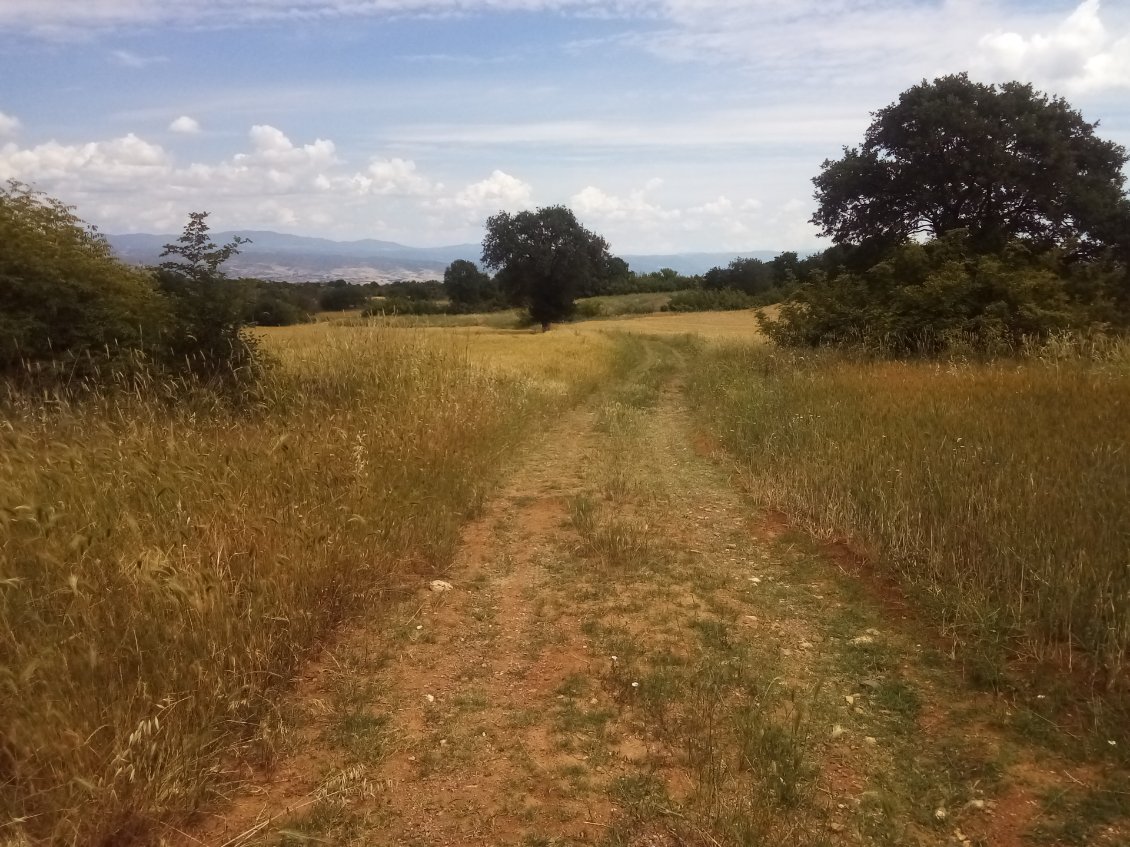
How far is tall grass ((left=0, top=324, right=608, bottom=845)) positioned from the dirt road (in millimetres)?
277

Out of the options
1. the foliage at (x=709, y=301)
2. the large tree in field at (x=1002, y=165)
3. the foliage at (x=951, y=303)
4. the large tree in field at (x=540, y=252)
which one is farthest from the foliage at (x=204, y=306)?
the foliage at (x=709, y=301)

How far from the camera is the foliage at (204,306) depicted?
29.4 feet

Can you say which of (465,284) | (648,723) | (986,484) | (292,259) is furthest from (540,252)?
(648,723)

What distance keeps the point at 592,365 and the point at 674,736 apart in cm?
1661

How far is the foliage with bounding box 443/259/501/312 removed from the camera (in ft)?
243

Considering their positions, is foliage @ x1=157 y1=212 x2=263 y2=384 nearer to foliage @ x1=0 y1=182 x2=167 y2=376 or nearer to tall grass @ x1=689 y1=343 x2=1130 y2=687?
foliage @ x1=0 y1=182 x2=167 y2=376

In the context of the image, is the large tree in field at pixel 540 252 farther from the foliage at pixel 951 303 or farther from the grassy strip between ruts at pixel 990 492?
the grassy strip between ruts at pixel 990 492

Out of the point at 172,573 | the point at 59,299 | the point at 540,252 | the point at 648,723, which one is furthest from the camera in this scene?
the point at 540,252

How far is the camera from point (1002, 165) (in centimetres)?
1870

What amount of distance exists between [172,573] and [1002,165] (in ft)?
70.0

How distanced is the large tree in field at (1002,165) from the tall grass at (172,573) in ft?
59.3

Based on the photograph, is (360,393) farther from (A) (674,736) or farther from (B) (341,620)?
(A) (674,736)

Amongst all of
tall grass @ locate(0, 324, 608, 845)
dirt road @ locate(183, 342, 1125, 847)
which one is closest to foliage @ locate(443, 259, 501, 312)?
tall grass @ locate(0, 324, 608, 845)

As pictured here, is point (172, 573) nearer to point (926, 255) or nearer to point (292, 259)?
point (926, 255)
